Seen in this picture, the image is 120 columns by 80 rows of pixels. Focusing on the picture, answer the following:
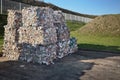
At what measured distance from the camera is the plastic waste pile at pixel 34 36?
15641 millimetres

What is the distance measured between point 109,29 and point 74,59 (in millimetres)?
21639

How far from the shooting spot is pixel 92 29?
130ft

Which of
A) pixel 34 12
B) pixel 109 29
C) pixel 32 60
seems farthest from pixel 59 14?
pixel 109 29

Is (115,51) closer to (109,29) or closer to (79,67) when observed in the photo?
(79,67)

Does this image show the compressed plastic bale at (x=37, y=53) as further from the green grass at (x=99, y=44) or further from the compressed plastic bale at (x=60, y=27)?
the green grass at (x=99, y=44)

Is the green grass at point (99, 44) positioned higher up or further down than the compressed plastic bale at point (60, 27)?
further down

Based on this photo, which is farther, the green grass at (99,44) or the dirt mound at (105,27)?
the dirt mound at (105,27)

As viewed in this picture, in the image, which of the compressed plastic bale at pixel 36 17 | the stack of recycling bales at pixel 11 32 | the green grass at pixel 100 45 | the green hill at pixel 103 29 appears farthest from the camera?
the green hill at pixel 103 29

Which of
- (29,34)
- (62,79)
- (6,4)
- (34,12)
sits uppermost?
(6,4)

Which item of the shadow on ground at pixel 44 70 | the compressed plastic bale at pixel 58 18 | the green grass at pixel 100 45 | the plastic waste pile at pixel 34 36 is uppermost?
the compressed plastic bale at pixel 58 18

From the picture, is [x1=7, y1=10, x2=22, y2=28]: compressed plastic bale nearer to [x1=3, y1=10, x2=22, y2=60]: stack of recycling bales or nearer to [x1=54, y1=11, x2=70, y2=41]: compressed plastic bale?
[x1=3, y1=10, x2=22, y2=60]: stack of recycling bales

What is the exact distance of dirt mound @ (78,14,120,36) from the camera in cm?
3728

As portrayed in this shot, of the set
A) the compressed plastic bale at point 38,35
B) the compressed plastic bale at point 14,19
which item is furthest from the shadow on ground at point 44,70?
the compressed plastic bale at point 14,19

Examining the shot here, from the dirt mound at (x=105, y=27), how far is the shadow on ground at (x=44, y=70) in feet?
69.4
